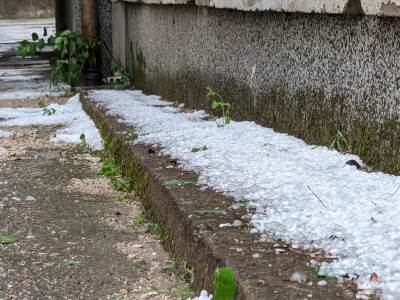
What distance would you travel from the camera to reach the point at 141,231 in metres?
2.70

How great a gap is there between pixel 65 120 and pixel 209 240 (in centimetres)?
350

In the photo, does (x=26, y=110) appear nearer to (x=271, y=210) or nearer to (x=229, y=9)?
(x=229, y=9)

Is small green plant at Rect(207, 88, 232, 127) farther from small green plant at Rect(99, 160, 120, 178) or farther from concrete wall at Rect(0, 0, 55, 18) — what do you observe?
concrete wall at Rect(0, 0, 55, 18)

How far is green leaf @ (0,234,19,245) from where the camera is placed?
8.32ft

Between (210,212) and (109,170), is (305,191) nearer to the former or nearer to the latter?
(210,212)

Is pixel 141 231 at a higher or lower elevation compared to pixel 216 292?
lower

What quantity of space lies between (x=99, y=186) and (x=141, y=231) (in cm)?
74

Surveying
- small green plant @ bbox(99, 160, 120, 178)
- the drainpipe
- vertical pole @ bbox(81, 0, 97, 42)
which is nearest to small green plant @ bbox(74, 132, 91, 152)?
small green plant @ bbox(99, 160, 120, 178)

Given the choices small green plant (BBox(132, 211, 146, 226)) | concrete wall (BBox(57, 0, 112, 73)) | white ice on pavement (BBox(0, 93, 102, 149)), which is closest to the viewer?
small green plant (BBox(132, 211, 146, 226))

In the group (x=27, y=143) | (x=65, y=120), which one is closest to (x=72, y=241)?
(x=27, y=143)

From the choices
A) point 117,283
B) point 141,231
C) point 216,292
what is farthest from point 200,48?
point 216,292

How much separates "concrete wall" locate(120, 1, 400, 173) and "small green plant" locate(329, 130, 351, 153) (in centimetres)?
3

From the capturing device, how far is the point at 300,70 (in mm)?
2928

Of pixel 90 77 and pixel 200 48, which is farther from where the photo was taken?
pixel 90 77
